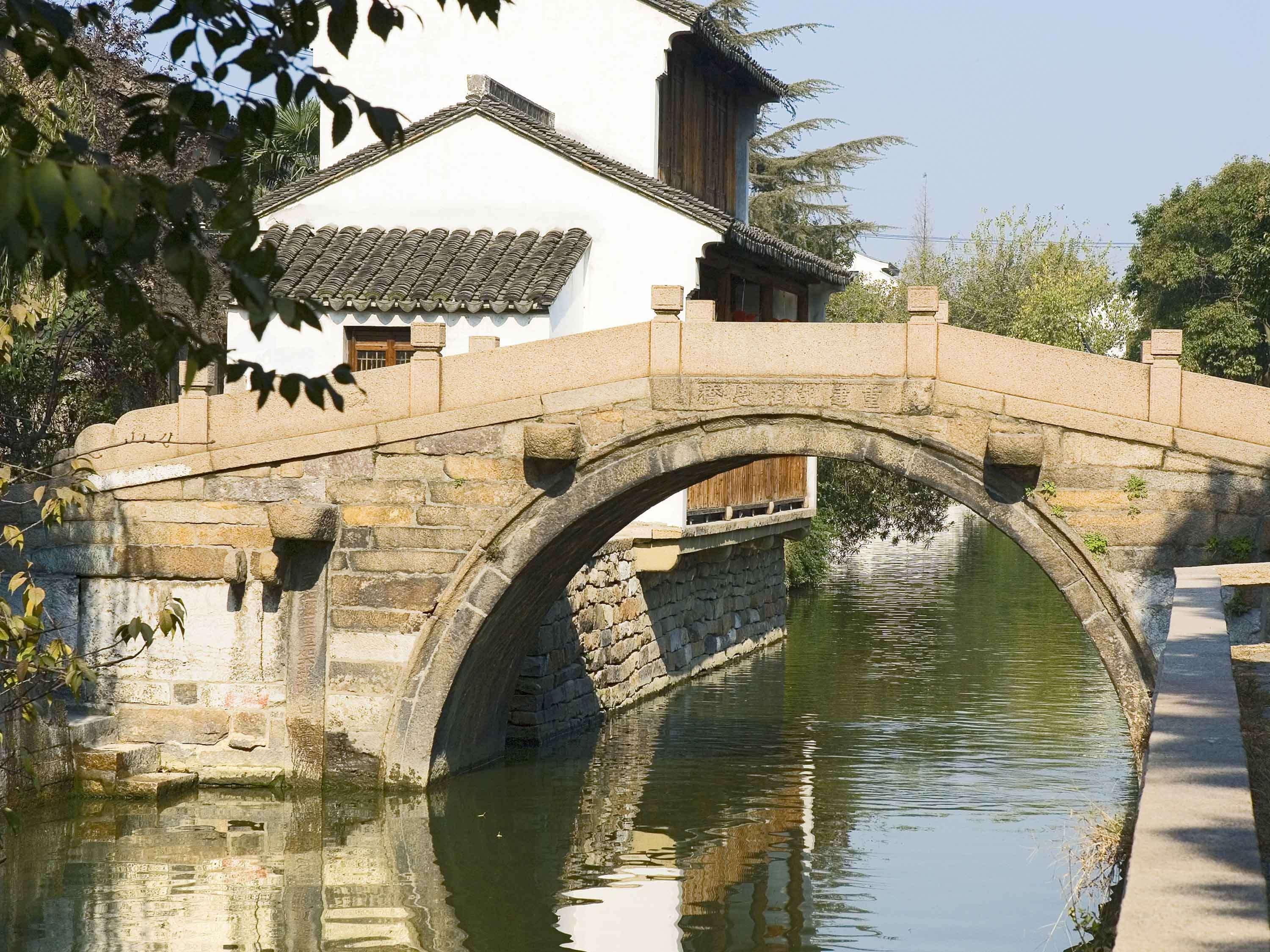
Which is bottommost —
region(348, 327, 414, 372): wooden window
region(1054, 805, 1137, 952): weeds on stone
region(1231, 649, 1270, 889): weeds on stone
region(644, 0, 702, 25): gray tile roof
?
region(1054, 805, 1137, 952): weeds on stone

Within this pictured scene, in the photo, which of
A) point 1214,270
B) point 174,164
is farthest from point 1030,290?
point 174,164

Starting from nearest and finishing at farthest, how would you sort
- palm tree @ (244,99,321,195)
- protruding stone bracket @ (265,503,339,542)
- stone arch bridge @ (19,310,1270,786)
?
stone arch bridge @ (19,310,1270,786), protruding stone bracket @ (265,503,339,542), palm tree @ (244,99,321,195)

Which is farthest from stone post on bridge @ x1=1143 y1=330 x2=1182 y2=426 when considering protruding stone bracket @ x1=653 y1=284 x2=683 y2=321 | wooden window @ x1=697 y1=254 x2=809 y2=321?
wooden window @ x1=697 y1=254 x2=809 y2=321

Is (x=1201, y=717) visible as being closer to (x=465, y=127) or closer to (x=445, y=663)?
(x=445, y=663)

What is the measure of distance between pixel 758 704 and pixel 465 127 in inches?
257

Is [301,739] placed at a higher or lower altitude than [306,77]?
lower

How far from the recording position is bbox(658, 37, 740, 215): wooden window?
1783cm

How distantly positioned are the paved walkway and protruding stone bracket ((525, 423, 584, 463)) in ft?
18.9

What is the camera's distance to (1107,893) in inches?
271

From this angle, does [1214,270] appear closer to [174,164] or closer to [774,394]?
[774,394]

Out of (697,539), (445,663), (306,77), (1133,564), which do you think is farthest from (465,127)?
(306,77)

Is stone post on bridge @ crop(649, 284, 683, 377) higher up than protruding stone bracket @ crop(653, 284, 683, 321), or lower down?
lower down

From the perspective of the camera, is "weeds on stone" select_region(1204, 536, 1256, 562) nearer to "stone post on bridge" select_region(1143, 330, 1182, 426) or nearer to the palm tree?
"stone post on bridge" select_region(1143, 330, 1182, 426)

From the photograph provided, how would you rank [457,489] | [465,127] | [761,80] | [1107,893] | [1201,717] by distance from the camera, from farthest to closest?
[761,80] → [465,127] → [457,489] → [1107,893] → [1201,717]
